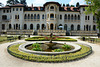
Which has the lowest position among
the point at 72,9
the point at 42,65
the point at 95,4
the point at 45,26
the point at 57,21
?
the point at 42,65

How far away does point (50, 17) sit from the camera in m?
35.7

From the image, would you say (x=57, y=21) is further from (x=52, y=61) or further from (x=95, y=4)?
(x=52, y=61)

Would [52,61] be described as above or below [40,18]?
below

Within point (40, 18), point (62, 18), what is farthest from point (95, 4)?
point (40, 18)

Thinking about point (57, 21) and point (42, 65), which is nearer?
point (42, 65)

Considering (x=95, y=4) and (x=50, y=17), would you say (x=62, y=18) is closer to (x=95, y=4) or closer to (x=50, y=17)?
(x=50, y=17)

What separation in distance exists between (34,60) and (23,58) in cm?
113

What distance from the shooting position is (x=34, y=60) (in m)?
6.43

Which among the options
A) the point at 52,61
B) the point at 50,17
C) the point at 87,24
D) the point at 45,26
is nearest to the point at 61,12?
the point at 50,17

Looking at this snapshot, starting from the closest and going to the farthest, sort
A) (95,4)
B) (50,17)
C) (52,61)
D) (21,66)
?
1. (21,66)
2. (52,61)
3. (95,4)
4. (50,17)

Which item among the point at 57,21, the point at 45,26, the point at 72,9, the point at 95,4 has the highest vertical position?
the point at 72,9

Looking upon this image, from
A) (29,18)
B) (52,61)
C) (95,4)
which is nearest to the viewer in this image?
(52,61)

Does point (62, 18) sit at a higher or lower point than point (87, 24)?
higher

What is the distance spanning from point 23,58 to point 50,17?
3058 cm
